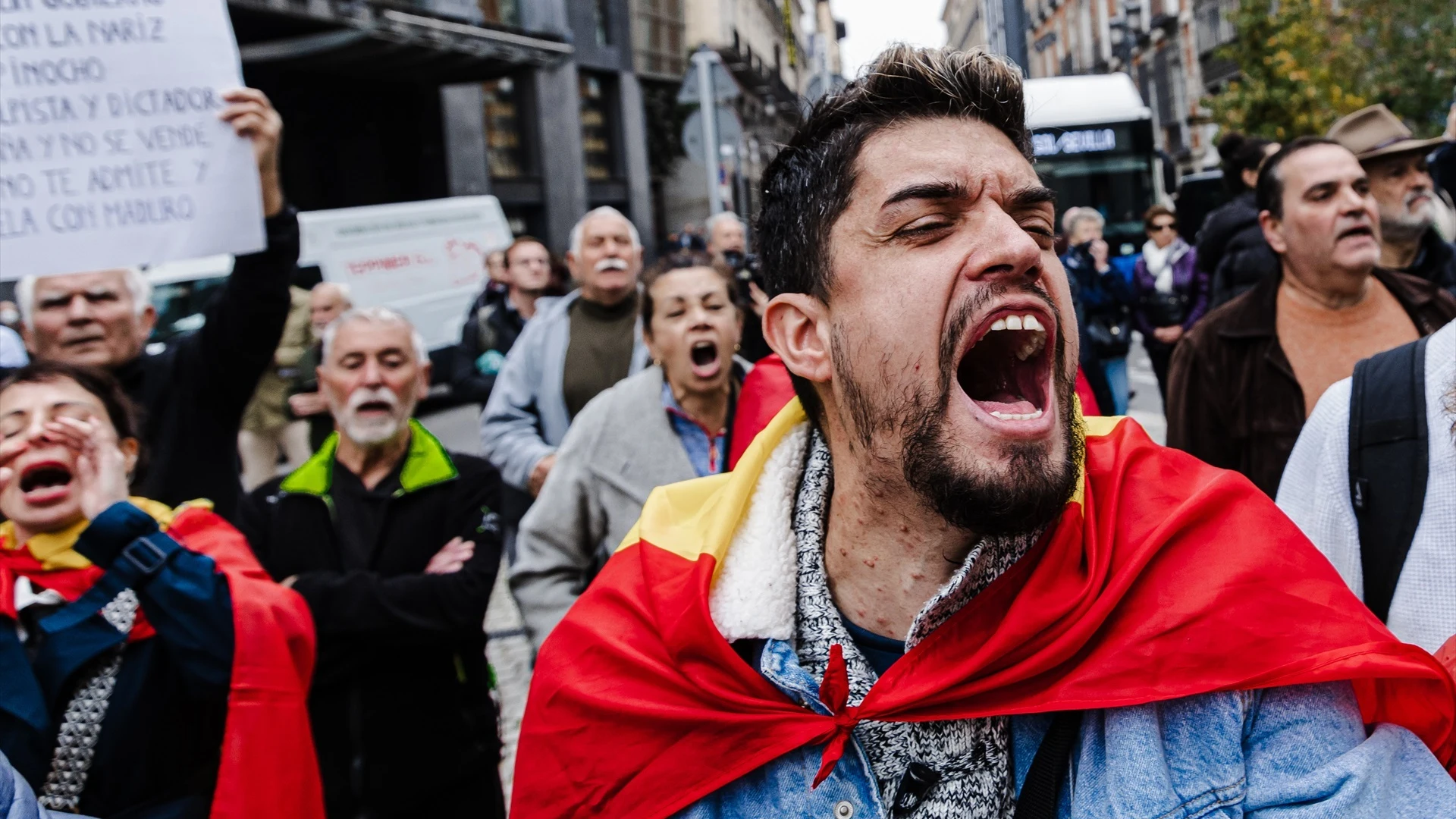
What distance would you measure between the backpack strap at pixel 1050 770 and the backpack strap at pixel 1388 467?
87 cm

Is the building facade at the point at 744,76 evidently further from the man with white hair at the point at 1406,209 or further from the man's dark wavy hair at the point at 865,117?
the man's dark wavy hair at the point at 865,117

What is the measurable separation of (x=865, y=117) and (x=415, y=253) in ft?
40.1

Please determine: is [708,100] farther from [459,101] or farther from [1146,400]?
[459,101]

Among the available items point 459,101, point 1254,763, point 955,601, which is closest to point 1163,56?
point 459,101

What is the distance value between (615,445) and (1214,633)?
88.7 inches

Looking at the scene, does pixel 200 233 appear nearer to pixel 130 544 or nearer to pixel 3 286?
pixel 130 544

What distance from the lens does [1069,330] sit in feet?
5.70

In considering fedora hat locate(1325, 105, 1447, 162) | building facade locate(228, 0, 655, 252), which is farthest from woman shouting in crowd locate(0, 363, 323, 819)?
building facade locate(228, 0, 655, 252)

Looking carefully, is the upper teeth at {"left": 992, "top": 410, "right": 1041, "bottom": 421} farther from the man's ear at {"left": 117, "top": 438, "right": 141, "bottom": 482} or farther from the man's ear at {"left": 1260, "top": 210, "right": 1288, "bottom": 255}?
the man's ear at {"left": 1260, "top": 210, "right": 1288, "bottom": 255}

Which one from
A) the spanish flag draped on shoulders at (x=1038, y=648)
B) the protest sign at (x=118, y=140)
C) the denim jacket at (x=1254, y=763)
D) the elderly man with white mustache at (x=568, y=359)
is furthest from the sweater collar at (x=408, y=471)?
the denim jacket at (x=1254, y=763)

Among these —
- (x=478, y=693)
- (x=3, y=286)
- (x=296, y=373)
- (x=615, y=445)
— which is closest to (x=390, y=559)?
(x=478, y=693)

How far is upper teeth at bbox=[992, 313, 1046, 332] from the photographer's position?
5.40 feet

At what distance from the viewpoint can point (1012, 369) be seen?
1.88m

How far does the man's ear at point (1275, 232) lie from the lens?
375 cm
